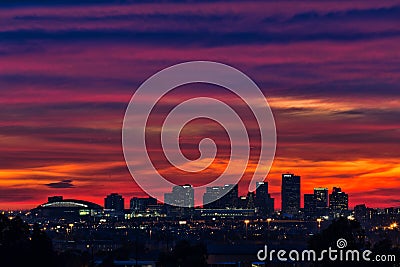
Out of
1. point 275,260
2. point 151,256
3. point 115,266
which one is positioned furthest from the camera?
point 151,256

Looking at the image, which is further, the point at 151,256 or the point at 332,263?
the point at 151,256

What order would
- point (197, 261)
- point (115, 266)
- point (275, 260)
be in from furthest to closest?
point (275, 260)
point (115, 266)
point (197, 261)

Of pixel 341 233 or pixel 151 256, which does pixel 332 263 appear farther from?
pixel 151 256

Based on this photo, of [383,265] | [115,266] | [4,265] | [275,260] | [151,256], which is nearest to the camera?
[4,265]

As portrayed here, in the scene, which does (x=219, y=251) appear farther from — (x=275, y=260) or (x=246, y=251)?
(x=275, y=260)

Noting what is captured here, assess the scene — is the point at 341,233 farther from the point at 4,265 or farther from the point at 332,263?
the point at 4,265

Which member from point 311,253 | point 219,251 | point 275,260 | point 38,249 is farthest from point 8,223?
point 219,251

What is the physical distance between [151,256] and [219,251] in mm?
10603

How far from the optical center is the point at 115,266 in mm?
139250

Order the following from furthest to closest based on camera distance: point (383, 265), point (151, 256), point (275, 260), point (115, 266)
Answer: point (151, 256)
point (275, 260)
point (115, 266)
point (383, 265)

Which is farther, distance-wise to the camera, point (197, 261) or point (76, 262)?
point (76, 262)

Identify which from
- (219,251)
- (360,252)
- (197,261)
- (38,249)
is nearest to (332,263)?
(360,252)

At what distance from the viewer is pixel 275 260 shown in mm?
160875

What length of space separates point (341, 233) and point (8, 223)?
118 ft
